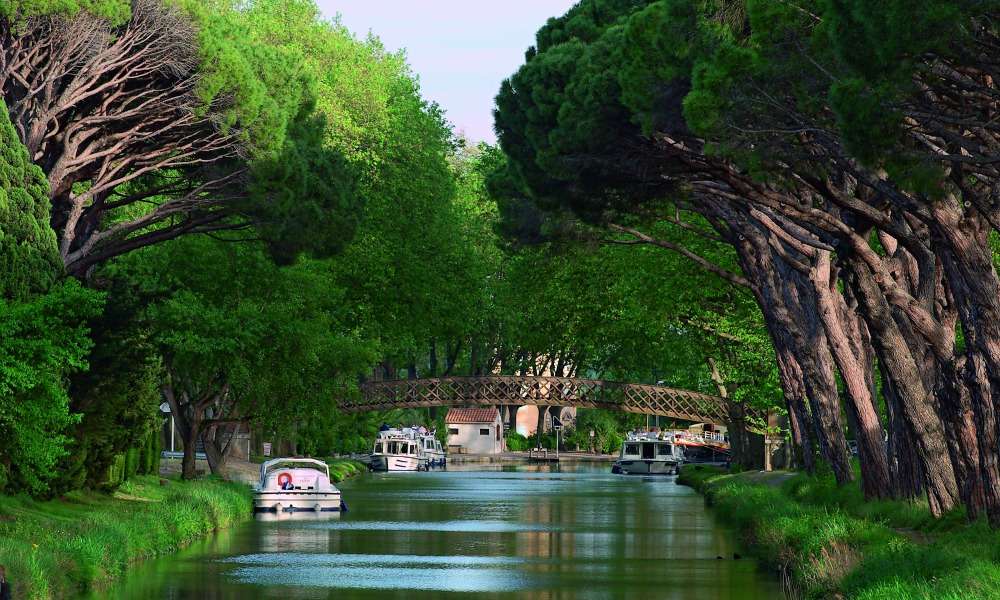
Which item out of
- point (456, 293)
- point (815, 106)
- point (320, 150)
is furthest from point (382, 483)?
point (815, 106)

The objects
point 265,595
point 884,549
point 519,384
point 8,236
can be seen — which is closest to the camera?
point 884,549

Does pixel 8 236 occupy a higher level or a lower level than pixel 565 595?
higher

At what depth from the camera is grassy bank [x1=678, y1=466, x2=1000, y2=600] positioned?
17562 millimetres

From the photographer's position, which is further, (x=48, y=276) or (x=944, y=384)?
(x=48, y=276)

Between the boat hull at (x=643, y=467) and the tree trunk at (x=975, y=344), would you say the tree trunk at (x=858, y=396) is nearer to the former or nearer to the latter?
the tree trunk at (x=975, y=344)

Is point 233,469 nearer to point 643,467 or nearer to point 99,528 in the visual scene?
point 99,528

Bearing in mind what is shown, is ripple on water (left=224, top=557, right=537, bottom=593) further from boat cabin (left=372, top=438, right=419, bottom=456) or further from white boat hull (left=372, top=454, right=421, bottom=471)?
boat cabin (left=372, top=438, right=419, bottom=456)

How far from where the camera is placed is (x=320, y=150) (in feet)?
129

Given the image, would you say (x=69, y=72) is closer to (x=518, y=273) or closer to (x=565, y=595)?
(x=565, y=595)

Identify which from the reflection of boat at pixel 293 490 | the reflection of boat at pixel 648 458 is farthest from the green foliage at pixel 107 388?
the reflection of boat at pixel 648 458

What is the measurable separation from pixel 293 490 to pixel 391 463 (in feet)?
148

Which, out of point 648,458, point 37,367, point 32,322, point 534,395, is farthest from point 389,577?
point 648,458

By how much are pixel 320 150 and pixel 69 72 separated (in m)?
8.10

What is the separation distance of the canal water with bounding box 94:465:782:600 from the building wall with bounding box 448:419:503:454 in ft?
249
